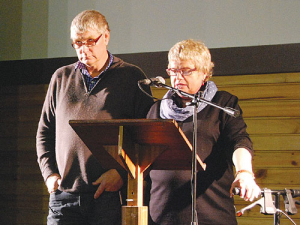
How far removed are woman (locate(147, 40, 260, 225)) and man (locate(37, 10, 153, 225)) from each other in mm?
222

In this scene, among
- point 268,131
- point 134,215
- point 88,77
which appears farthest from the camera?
point 268,131

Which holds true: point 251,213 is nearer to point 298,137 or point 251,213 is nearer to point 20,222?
point 298,137

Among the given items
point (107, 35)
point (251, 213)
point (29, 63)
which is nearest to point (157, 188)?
point (107, 35)

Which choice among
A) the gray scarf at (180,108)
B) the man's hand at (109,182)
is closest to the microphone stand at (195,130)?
the gray scarf at (180,108)

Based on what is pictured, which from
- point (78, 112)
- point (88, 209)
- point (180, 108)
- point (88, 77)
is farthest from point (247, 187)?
point (88, 77)

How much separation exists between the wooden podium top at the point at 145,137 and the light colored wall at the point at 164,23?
201 centimetres

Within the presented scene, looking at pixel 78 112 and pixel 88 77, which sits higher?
pixel 88 77

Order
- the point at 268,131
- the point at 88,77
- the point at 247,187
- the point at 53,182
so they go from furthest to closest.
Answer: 1. the point at 268,131
2. the point at 88,77
3. the point at 53,182
4. the point at 247,187

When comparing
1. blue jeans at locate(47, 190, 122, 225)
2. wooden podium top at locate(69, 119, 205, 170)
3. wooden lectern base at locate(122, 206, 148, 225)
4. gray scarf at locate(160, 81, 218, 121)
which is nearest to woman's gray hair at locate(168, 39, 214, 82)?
gray scarf at locate(160, 81, 218, 121)

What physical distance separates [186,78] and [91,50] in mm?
562

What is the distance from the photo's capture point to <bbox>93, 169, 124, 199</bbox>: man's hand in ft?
7.20

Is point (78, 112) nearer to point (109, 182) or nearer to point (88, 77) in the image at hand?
point (88, 77)

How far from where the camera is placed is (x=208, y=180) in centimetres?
208

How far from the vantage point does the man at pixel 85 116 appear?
2.23m
